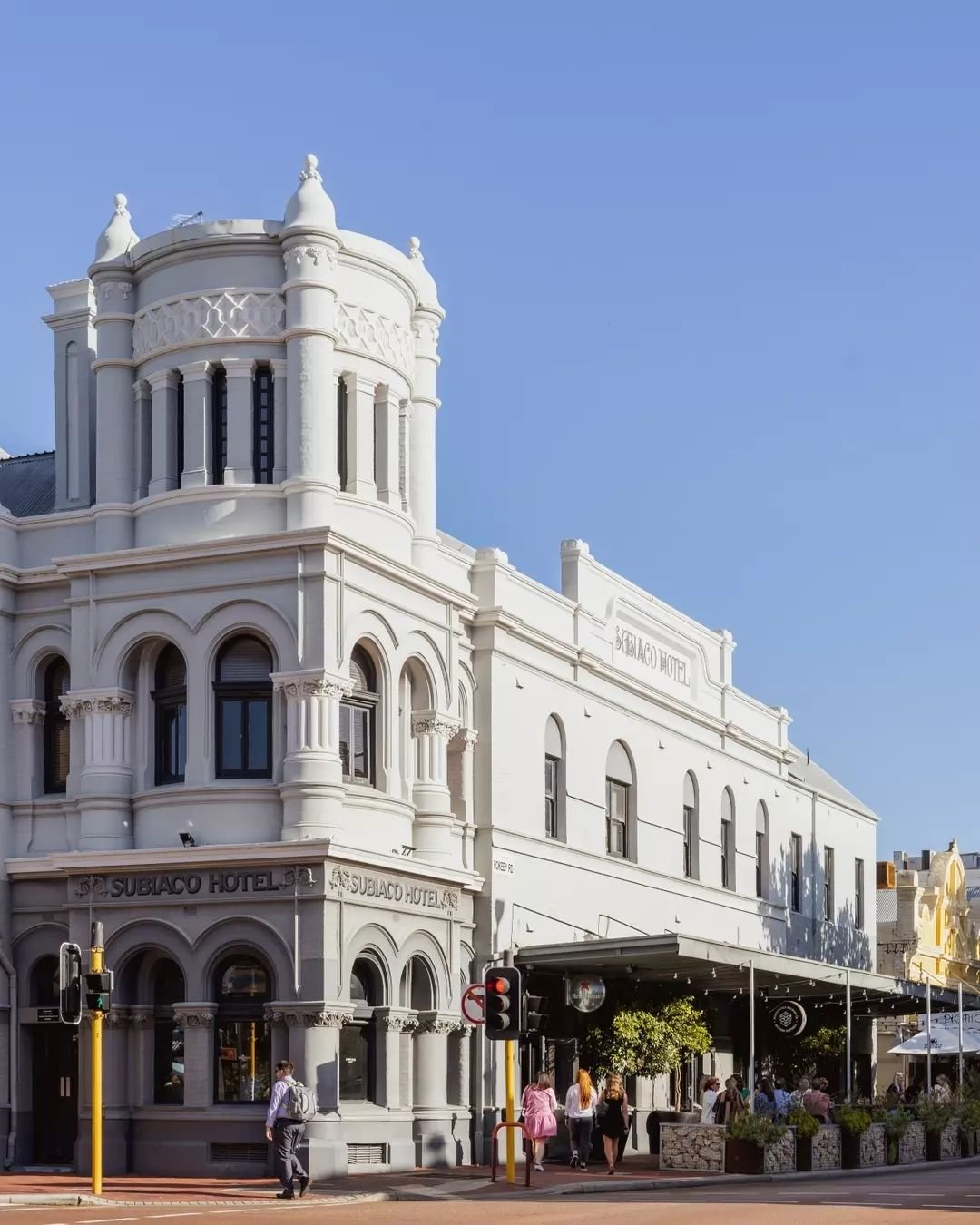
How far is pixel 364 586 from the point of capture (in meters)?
30.2

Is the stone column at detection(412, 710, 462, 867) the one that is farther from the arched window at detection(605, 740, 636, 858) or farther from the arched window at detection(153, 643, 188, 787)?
the arched window at detection(605, 740, 636, 858)

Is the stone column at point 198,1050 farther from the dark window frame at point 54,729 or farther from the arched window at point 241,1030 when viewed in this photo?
the dark window frame at point 54,729

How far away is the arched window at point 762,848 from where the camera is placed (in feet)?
154

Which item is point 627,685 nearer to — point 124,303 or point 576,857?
point 576,857

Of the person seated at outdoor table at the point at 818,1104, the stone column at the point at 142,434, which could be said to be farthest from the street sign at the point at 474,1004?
the stone column at the point at 142,434

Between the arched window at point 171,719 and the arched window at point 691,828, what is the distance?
584 inches

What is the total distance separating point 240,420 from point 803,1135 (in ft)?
44.8

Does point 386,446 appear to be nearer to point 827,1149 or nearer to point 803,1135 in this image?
point 803,1135

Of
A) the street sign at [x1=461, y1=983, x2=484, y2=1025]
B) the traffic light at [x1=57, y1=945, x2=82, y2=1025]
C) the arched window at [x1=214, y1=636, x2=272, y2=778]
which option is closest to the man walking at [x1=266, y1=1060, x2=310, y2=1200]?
the traffic light at [x1=57, y1=945, x2=82, y2=1025]

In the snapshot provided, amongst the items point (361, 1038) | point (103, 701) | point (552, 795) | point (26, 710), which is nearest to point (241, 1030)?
point (361, 1038)

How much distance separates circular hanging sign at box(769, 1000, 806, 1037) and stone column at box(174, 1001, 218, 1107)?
50.8ft

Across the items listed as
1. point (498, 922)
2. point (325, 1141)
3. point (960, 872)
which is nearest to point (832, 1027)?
point (498, 922)

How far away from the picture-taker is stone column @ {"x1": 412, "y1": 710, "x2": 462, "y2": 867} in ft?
104

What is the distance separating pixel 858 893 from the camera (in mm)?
54562
